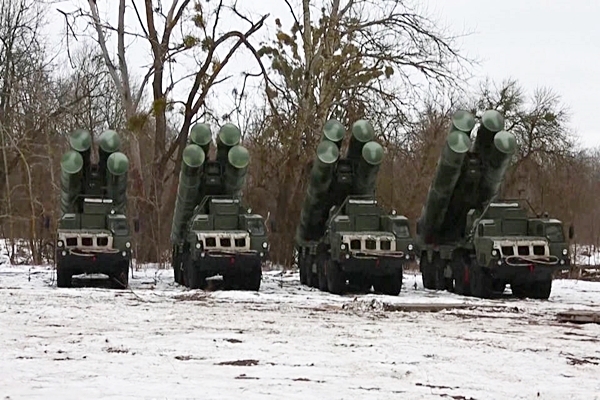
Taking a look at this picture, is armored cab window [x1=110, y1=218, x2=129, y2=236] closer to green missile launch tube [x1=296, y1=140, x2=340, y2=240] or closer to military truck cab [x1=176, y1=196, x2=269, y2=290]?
military truck cab [x1=176, y1=196, x2=269, y2=290]

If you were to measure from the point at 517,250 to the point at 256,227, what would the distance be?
5701 mm

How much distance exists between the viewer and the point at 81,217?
22.9 meters

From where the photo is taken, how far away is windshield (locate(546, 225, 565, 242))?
67.4 feet

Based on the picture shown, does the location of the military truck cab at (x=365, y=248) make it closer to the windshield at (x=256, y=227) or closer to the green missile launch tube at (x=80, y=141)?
the windshield at (x=256, y=227)

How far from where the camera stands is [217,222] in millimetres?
22438

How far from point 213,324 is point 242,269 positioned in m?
7.08

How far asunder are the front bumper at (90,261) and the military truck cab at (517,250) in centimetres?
785

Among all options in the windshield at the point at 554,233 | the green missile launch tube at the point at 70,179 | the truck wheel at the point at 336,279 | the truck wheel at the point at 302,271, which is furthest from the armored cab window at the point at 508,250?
the green missile launch tube at the point at 70,179

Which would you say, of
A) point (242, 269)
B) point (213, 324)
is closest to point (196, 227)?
point (242, 269)

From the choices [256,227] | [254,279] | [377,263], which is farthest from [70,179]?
[377,263]

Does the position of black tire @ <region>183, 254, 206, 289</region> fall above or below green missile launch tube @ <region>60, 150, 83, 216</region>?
below

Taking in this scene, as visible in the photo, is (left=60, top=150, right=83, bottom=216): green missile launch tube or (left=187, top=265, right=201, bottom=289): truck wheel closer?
A: (left=187, top=265, right=201, bottom=289): truck wheel

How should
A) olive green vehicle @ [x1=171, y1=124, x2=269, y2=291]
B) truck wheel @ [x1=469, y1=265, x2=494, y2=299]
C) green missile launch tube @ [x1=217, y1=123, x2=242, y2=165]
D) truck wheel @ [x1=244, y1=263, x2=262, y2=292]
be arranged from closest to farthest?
truck wheel @ [x1=469, y1=265, x2=494, y2=299] < olive green vehicle @ [x1=171, y1=124, x2=269, y2=291] < truck wheel @ [x1=244, y1=263, x2=262, y2=292] < green missile launch tube @ [x1=217, y1=123, x2=242, y2=165]

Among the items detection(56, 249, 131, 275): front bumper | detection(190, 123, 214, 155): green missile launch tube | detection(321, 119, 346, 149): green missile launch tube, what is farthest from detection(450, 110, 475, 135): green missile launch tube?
detection(56, 249, 131, 275): front bumper
